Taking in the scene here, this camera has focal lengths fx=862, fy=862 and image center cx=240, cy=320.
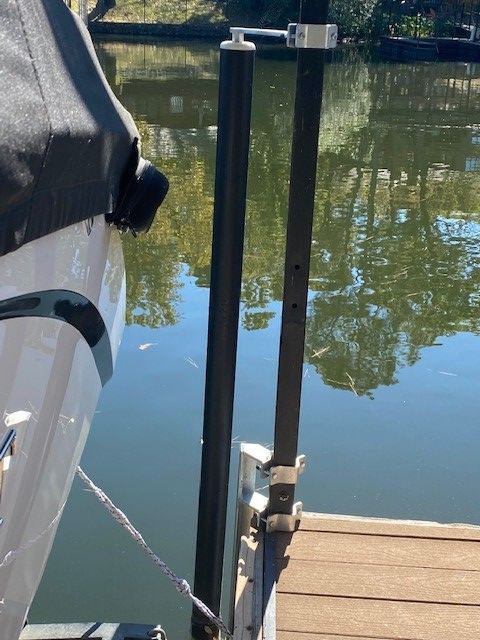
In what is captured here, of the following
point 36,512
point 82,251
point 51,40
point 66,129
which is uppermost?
point 51,40

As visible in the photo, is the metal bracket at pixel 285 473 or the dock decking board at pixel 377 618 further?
the metal bracket at pixel 285 473

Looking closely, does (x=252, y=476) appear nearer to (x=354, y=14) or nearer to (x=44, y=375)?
(x=44, y=375)

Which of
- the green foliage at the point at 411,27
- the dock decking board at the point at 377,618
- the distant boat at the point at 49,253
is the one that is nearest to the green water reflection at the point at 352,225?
the dock decking board at the point at 377,618

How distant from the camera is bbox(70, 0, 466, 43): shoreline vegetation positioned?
3512 centimetres

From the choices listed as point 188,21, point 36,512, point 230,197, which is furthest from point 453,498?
point 188,21

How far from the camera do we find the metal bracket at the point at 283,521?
8.68 ft

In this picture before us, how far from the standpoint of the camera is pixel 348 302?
6445 millimetres

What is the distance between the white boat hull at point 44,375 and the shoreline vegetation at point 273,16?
3432 cm

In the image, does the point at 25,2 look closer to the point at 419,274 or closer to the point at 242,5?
the point at 419,274

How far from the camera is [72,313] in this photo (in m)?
1.79

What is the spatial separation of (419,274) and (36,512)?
5.75 m

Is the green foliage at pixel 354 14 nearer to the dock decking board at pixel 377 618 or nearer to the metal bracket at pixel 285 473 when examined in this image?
the metal bracket at pixel 285 473

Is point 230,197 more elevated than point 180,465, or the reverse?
point 230,197

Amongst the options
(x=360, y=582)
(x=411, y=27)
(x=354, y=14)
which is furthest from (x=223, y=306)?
(x=411, y=27)
